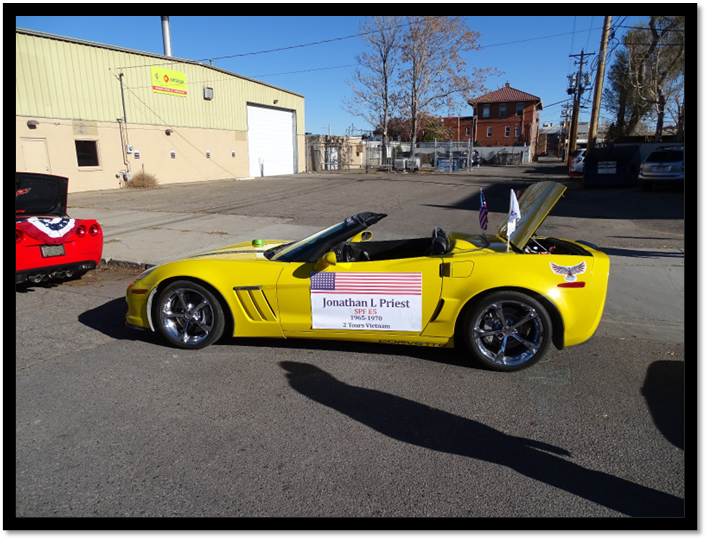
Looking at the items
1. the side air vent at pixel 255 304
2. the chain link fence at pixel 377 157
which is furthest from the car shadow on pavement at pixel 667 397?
the chain link fence at pixel 377 157

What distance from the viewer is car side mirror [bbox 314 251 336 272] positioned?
392 centimetres

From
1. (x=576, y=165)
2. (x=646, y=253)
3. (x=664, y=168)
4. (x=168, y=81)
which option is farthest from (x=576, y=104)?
(x=646, y=253)

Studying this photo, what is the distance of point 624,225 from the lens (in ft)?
36.2

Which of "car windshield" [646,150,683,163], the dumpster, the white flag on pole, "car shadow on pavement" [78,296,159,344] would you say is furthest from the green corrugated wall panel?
"car windshield" [646,150,683,163]

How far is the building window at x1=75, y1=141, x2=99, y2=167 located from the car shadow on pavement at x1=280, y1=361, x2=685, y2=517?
73.6ft

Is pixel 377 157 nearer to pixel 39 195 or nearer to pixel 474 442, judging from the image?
pixel 39 195

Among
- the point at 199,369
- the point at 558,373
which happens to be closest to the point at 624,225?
the point at 558,373

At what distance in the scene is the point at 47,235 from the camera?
6145 mm

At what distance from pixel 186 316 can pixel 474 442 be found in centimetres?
282

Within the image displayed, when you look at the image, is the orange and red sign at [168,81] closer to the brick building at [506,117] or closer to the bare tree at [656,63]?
the bare tree at [656,63]

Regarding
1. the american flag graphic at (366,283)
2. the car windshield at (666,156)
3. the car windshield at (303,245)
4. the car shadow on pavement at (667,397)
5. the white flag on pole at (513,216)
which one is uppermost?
the car windshield at (666,156)

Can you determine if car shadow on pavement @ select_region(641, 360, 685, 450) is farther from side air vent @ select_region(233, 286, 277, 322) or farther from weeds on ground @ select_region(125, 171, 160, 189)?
weeds on ground @ select_region(125, 171, 160, 189)

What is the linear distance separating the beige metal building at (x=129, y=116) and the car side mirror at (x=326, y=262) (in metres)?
17.0

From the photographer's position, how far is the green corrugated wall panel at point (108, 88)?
19.1 meters
